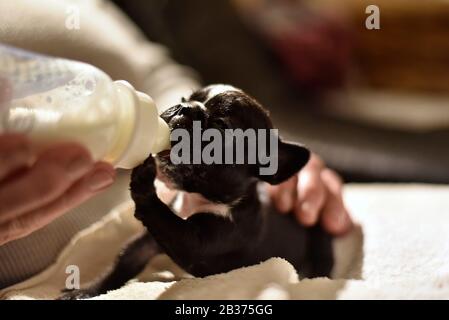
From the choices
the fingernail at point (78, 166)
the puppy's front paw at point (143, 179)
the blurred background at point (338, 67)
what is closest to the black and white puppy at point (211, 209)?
the puppy's front paw at point (143, 179)

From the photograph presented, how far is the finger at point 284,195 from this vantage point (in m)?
1.03

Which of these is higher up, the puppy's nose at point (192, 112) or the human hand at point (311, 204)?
the puppy's nose at point (192, 112)

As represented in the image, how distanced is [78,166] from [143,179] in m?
0.15

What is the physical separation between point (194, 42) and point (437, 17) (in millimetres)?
1245

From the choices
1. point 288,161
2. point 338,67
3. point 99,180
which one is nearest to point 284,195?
point 288,161

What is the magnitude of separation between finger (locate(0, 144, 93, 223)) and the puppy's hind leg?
0.76 feet

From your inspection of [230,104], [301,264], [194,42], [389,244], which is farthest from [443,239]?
[194,42]

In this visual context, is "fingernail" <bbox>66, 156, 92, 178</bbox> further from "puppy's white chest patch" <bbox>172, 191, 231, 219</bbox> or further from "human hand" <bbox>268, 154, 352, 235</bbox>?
"human hand" <bbox>268, 154, 352, 235</bbox>

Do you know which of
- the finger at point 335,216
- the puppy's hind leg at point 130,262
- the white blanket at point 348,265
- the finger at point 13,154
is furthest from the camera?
the finger at point 335,216

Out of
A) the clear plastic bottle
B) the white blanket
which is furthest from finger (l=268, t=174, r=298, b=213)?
the clear plastic bottle

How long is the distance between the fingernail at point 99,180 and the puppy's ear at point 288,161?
278 mm

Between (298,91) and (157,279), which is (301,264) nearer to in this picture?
(157,279)

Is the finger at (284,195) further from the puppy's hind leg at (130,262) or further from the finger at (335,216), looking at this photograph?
the puppy's hind leg at (130,262)

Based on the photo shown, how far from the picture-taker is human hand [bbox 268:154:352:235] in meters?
1.03
